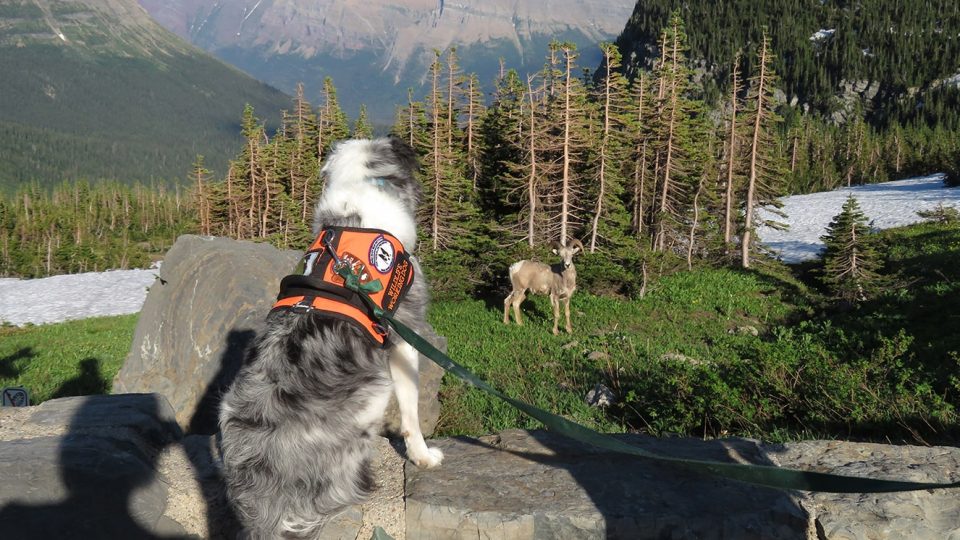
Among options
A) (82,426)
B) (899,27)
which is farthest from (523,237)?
(899,27)

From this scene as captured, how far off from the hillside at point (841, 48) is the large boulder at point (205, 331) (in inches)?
5748

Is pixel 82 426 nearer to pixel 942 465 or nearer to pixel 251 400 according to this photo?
pixel 251 400

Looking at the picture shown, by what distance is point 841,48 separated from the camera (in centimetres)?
15600

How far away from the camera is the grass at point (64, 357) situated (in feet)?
49.2

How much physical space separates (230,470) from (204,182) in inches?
2416

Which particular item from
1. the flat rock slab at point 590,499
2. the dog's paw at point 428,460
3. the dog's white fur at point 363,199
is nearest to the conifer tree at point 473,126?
the dog's white fur at point 363,199

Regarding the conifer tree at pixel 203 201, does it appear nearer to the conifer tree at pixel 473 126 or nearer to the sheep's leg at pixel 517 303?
the conifer tree at pixel 473 126

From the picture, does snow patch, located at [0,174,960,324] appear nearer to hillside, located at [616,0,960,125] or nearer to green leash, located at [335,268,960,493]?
green leash, located at [335,268,960,493]

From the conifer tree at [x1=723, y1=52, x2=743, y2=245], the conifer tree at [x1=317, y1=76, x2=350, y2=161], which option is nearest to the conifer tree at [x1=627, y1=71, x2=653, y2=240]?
the conifer tree at [x1=723, y1=52, x2=743, y2=245]

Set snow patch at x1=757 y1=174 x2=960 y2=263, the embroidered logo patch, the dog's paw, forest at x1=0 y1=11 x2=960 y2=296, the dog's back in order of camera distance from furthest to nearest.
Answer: snow patch at x1=757 y1=174 x2=960 y2=263 → forest at x1=0 y1=11 x2=960 y2=296 → the dog's paw → the embroidered logo patch → the dog's back

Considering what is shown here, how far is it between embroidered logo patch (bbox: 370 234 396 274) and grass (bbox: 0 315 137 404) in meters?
13.3

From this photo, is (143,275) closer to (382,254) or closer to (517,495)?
(382,254)

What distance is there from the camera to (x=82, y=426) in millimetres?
4422

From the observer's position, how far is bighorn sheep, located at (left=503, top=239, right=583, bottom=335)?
63.5 ft
